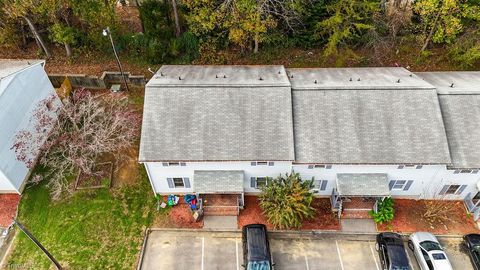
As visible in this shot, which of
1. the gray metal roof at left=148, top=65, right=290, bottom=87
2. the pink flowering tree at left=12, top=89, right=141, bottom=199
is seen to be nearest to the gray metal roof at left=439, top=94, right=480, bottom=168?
the gray metal roof at left=148, top=65, right=290, bottom=87

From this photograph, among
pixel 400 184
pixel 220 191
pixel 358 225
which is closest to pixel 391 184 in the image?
pixel 400 184

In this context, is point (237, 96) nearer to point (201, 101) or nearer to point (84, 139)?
point (201, 101)

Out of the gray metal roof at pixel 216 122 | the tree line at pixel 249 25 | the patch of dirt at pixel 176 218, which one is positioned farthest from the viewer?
the tree line at pixel 249 25

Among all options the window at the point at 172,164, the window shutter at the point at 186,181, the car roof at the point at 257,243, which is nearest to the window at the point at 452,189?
the car roof at the point at 257,243

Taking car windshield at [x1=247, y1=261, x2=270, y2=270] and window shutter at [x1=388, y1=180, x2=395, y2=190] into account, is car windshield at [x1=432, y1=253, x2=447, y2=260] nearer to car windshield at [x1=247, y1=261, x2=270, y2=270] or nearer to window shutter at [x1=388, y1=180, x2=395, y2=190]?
window shutter at [x1=388, y1=180, x2=395, y2=190]

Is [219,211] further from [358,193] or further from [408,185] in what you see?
[408,185]

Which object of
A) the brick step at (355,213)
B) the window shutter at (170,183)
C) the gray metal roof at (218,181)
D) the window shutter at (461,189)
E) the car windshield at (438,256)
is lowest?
the car windshield at (438,256)

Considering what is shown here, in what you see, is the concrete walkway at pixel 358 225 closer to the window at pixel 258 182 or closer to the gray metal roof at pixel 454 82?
the window at pixel 258 182
